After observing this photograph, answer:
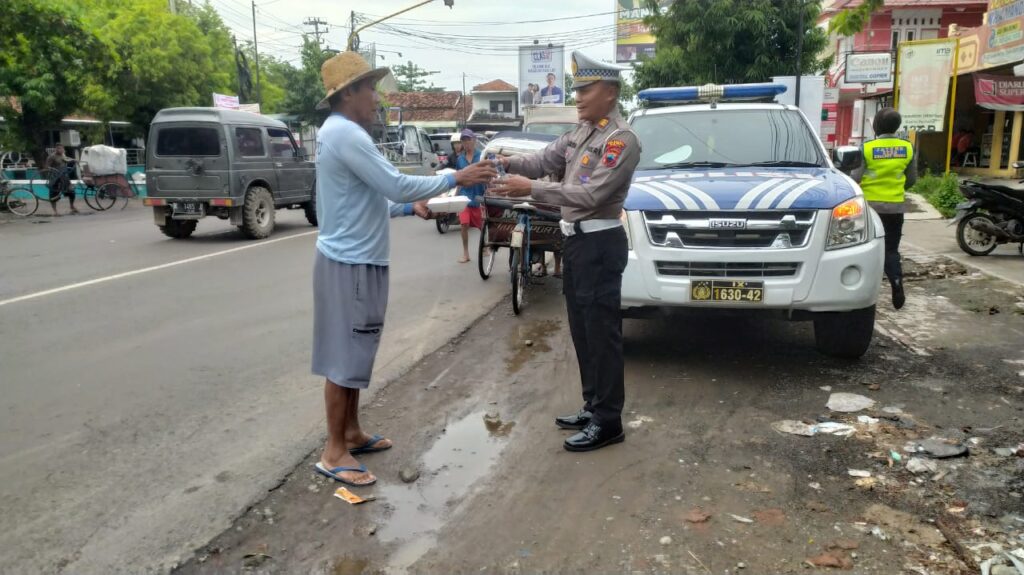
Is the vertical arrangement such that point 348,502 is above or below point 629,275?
below

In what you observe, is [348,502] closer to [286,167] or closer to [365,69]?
[365,69]

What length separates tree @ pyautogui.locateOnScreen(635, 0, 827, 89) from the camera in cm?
1823

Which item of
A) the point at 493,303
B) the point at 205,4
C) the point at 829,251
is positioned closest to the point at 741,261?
the point at 829,251

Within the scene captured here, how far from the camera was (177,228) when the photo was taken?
13773 mm

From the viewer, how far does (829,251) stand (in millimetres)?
5027

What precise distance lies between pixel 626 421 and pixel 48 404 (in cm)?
372

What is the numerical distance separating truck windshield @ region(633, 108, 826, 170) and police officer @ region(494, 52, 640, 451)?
6.26 ft

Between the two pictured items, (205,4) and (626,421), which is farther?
(205,4)

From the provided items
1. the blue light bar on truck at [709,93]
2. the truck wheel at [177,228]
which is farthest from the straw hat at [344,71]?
the truck wheel at [177,228]

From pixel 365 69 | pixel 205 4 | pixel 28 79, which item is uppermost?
pixel 205 4

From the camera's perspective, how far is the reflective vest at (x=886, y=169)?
23.2ft

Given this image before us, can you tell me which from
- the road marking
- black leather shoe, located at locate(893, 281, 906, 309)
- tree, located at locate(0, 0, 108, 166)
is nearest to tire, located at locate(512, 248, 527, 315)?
black leather shoe, located at locate(893, 281, 906, 309)

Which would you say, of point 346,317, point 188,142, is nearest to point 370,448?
point 346,317

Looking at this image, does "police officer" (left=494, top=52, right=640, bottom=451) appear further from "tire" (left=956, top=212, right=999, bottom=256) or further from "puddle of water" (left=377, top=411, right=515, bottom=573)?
"tire" (left=956, top=212, right=999, bottom=256)
